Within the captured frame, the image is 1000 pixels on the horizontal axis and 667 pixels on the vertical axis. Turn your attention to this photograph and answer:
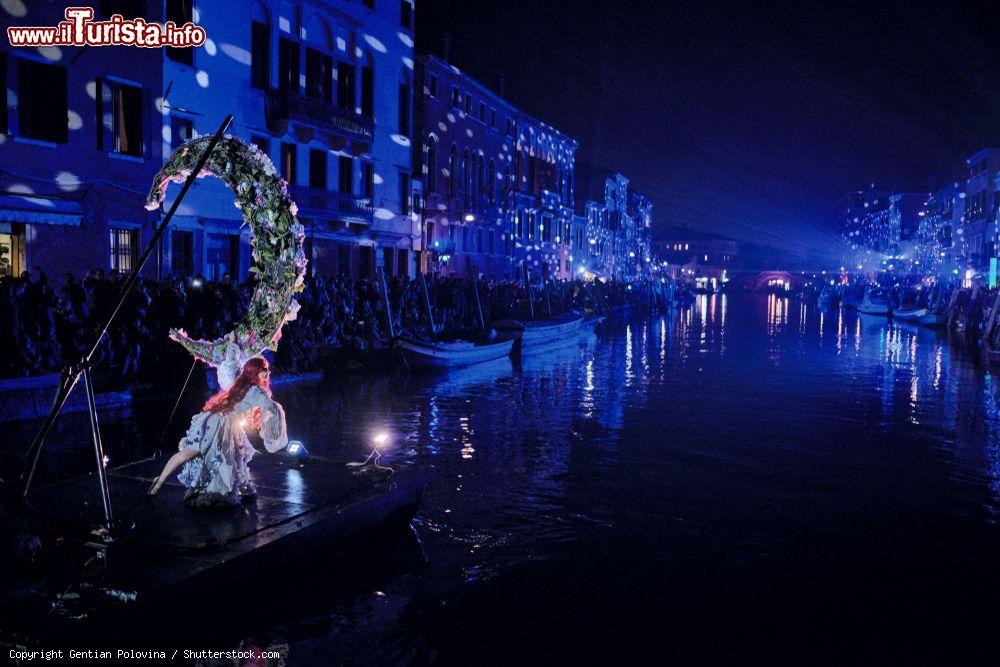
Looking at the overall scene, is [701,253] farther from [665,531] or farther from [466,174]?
[665,531]

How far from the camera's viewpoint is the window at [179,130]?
82.5 ft

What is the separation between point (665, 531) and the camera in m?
10.5

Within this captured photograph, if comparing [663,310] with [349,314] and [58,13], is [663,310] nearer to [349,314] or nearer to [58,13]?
[349,314]

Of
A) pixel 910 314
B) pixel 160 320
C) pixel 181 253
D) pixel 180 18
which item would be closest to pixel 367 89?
pixel 180 18

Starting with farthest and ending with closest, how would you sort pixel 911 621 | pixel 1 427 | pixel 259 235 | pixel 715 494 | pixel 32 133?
pixel 32 133 < pixel 1 427 < pixel 715 494 < pixel 259 235 < pixel 911 621

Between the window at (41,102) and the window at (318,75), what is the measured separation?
36.8 ft

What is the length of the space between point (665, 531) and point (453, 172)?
39.7 meters

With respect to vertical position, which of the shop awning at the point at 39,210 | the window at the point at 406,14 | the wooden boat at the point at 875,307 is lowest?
the wooden boat at the point at 875,307

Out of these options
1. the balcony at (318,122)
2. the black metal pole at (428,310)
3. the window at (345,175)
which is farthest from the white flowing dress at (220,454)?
the window at (345,175)

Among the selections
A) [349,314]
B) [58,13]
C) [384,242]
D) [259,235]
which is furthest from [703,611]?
[384,242]

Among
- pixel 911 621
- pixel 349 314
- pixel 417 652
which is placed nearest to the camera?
pixel 417 652

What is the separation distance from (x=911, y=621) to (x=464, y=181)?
43954 millimetres

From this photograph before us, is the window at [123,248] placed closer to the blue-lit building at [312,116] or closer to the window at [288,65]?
the blue-lit building at [312,116]

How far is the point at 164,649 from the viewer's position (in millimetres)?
6715
